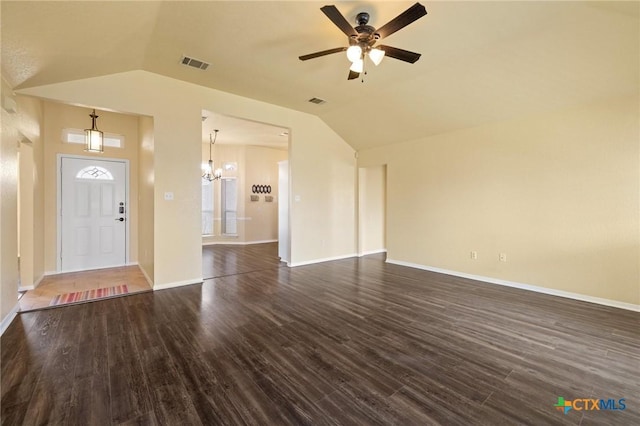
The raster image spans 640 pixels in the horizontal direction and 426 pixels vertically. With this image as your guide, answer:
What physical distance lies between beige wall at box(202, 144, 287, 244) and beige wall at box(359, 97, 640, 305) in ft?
17.7

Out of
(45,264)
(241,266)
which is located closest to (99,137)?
(45,264)

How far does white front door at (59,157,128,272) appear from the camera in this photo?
533 cm

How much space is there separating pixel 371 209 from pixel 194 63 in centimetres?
521

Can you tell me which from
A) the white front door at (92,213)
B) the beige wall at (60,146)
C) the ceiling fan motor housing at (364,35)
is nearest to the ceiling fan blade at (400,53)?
the ceiling fan motor housing at (364,35)

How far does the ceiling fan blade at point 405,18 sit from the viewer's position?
216 cm

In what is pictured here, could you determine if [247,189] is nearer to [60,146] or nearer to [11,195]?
[60,146]

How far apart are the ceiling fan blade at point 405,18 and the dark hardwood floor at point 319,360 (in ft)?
9.39

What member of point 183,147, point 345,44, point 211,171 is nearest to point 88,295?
point 183,147

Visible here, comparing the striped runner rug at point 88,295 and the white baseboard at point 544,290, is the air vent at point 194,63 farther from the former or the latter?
the white baseboard at point 544,290

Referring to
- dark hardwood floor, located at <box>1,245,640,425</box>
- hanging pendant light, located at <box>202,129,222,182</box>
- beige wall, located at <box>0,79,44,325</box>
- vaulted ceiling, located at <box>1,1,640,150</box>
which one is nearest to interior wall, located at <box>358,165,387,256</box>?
vaulted ceiling, located at <box>1,1,640,150</box>

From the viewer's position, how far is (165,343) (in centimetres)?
262

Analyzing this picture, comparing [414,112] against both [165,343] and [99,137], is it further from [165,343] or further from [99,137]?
[99,137]

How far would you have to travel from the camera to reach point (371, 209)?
7465 millimetres

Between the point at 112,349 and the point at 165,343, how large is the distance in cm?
44
